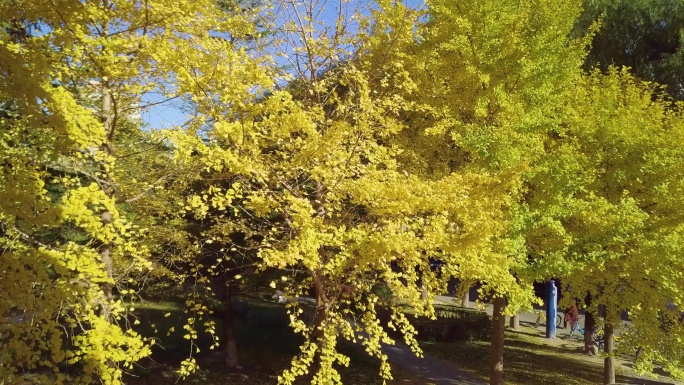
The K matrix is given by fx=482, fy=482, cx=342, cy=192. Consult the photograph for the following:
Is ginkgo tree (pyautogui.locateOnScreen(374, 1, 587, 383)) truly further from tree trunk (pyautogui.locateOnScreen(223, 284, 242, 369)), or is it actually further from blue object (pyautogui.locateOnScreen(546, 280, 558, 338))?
blue object (pyautogui.locateOnScreen(546, 280, 558, 338))

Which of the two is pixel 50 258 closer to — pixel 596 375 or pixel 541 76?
pixel 541 76

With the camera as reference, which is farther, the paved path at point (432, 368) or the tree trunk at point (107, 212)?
the paved path at point (432, 368)

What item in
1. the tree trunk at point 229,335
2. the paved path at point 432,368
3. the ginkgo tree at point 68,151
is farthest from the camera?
the paved path at point 432,368

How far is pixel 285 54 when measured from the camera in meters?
7.34

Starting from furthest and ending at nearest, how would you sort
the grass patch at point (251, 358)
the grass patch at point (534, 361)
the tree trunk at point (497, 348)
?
1. the grass patch at point (534, 361)
2. the grass patch at point (251, 358)
3. the tree trunk at point (497, 348)

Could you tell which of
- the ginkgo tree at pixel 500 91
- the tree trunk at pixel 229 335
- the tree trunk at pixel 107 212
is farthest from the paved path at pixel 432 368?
the tree trunk at pixel 107 212

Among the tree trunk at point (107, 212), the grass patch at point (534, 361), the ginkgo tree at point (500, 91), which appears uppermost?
the ginkgo tree at point (500, 91)

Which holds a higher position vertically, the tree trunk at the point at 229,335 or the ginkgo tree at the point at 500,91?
the ginkgo tree at the point at 500,91

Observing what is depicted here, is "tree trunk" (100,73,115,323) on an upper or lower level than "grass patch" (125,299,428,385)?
upper

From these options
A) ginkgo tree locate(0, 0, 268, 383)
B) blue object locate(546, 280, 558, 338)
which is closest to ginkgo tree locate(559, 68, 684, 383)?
ginkgo tree locate(0, 0, 268, 383)

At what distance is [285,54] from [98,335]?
15.8 ft

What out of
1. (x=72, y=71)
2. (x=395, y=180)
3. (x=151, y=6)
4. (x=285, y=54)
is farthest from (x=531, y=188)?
(x=72, y=71)

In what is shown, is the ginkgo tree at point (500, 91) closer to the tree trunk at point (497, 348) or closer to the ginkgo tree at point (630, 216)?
the tree trunk at point (497, 348)

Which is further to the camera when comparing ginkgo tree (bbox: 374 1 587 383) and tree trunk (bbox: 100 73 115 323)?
ginkgo tree (bbox: 374 1 587 383)
